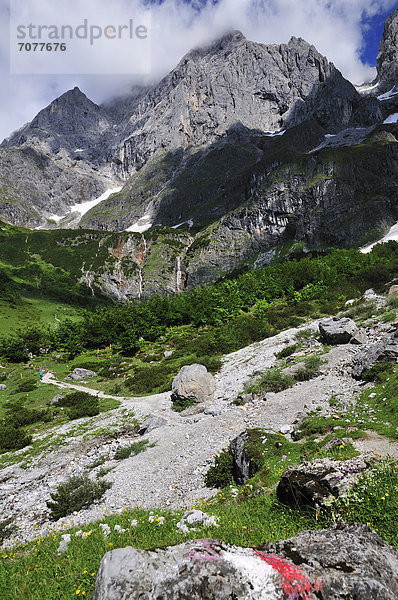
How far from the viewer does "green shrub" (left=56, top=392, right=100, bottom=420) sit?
25.1m

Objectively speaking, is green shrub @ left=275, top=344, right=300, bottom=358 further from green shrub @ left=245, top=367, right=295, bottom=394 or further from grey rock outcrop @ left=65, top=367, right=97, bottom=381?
grey rock outcrop @ left=65, top=367, right=97, bottom=381

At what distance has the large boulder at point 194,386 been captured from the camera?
73.6 feet

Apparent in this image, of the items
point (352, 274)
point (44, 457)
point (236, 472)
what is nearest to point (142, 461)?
point (236, 472)

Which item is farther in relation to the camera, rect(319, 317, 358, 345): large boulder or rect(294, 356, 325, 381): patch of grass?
rect(319, 317, 358, 345): large boulder

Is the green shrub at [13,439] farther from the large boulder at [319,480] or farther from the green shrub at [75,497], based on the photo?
the large boulder at [319,480]

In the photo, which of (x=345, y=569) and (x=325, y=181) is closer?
(x=345, y=569)

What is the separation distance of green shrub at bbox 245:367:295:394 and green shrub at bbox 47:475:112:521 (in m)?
10.1

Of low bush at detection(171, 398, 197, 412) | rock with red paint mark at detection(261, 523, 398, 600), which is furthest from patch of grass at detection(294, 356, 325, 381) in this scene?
rock with red paint mark at detection(261, 523, 398, 600)

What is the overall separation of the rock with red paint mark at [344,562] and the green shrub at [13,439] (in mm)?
22696

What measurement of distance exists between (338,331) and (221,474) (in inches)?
613

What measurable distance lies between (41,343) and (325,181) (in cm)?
14690

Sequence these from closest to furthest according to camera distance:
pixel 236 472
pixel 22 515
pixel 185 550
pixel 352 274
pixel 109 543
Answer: pixel 185 550 → pixel 109 543 → pixel 236 472 → pixel 22 515 → pixel 352 274

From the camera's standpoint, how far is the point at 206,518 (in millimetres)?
6039

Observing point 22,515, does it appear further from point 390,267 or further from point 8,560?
point 390,267
